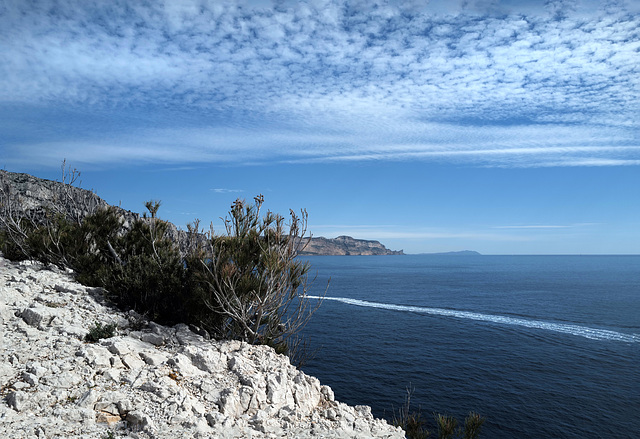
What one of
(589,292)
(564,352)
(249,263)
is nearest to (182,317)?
(249,263)

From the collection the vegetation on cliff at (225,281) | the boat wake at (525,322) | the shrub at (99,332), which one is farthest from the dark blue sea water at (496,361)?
the shrub at (99,332)

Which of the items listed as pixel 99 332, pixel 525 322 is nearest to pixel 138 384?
pixel 99 332

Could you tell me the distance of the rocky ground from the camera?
7266mm

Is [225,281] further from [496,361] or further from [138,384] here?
[496,361]

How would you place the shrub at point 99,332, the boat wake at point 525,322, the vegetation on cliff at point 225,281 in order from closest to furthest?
the shrub at point 99,332, the vegetation on cliff at point 225,281, the boat wake at point 525,322

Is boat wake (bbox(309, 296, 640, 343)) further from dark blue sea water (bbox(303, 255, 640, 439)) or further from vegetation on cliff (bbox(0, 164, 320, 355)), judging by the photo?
vegetation on cliff (bbox(0, 164, 320, 355))

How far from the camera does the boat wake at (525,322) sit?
124 ft

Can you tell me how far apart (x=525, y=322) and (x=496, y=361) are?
56.0 feet

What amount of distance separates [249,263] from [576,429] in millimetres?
18711

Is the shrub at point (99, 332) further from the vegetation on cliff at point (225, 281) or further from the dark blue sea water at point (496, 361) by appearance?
the dark blue sea water at point (496, 361)

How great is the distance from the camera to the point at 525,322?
43969mm

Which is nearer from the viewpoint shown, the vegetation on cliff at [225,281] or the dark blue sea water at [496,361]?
the vegetation on cliff at [225,281]

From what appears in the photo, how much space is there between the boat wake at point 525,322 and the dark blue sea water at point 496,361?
12cm

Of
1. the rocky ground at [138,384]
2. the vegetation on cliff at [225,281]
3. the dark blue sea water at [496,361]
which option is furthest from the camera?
the dark blue sea water at [496,361]
